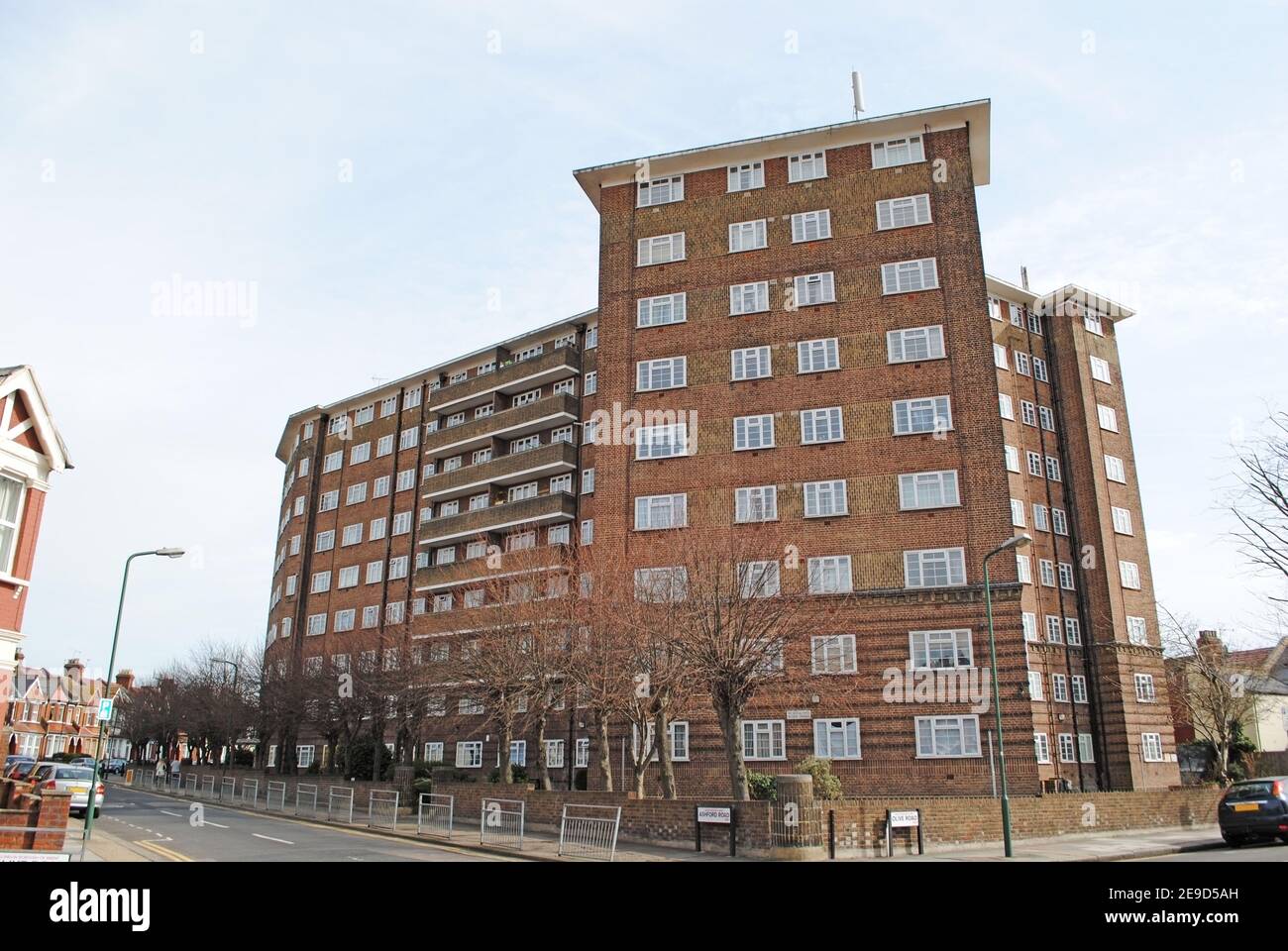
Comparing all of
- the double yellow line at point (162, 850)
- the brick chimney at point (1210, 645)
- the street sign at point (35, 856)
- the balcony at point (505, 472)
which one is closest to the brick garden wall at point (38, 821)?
the street sign at point (35, 856)

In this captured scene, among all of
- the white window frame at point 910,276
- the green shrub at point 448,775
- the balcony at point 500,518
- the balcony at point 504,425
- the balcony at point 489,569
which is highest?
the white window frame at point 910,276

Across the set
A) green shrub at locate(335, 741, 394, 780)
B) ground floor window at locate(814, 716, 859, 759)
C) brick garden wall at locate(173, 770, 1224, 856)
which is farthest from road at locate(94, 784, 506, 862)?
ground floor window at locate(814, 716, 859, 759)

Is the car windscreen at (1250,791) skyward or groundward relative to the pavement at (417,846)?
skyward

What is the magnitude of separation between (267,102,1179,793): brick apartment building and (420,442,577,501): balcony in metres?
0.17

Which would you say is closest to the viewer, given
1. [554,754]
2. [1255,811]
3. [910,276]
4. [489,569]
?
[1255,811]

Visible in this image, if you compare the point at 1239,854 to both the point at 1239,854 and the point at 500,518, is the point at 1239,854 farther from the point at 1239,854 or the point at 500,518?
the point at 500,518

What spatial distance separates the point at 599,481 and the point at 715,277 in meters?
10.8

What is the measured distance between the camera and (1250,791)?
21984 millimetres

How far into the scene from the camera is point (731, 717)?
25.6 m

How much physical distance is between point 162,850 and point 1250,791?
83.8 ft

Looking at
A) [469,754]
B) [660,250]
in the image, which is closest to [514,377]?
[660,250]

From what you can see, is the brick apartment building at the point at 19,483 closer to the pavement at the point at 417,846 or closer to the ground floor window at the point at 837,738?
the pavement at the point at 417,846

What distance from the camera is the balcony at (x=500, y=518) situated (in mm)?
49406
